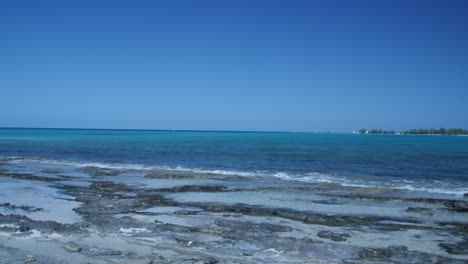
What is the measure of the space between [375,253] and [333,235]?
166 centimetres

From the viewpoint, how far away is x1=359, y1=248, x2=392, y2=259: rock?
31.1ft

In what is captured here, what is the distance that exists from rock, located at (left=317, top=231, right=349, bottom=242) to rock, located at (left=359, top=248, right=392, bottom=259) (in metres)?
1.07

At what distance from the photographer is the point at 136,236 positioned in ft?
35.0

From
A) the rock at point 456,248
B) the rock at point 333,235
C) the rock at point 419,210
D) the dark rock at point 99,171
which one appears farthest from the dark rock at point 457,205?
the dark rock at point 99,171

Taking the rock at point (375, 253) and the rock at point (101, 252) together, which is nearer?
the rock at point (101, 252)

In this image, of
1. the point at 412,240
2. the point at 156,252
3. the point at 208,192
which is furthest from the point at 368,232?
the point at 208,192

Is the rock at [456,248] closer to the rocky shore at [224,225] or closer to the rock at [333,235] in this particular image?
the rocky shore at [224,225]

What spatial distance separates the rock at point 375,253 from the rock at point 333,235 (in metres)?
1.07

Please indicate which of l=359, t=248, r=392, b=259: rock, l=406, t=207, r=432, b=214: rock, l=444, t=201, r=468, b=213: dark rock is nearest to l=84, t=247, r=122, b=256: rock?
l=359, t=248, r=392, b=259: rock

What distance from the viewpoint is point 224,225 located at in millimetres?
12133

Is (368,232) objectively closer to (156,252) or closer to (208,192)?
(156,252)

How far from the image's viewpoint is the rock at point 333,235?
10.9 m

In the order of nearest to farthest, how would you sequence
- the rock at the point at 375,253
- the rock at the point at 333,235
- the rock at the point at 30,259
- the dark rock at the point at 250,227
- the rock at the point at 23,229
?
1. the rock at the point at 30,259
2. the rock at the point at 375,253
3. the rock at the point at 23,229
4. the rock at the point at 333,235
5. the dark rock at the point at 250,227

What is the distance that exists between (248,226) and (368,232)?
3623 millimetres
